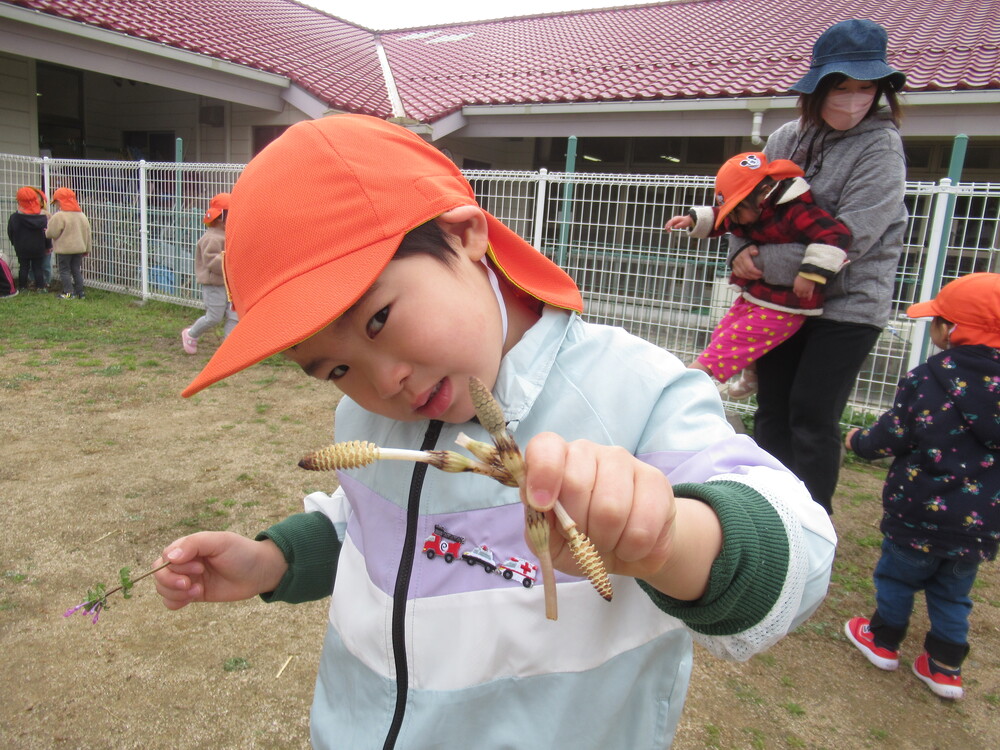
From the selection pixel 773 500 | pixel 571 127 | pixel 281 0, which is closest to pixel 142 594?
pixel 773 500

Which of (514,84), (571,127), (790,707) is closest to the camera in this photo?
(790,707)

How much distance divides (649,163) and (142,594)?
404 inches

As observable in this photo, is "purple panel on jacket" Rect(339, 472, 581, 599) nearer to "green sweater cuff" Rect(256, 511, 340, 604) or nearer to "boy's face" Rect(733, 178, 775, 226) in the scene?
"green sweater cuff" Rect(256, 511, 340, 604)

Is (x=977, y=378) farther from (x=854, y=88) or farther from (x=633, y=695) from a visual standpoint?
(x=633, y=695)

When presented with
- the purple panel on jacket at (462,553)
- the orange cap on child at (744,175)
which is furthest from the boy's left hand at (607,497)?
the orange cap on child at (744,175)

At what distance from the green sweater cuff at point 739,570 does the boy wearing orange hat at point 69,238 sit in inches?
416

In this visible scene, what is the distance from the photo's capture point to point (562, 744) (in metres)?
1.09

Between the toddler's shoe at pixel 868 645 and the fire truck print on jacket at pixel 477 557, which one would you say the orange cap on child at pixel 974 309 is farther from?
the fire truck print on jacket at pixel 477 557

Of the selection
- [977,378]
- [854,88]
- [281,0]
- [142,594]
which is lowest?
[142,594]

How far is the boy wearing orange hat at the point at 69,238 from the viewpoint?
933 cm

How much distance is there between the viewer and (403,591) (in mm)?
1134

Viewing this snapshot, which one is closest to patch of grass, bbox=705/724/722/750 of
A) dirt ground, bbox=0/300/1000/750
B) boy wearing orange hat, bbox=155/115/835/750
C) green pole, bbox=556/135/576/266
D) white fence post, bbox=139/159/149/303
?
dirt ground, bbox=0/300/1000/750

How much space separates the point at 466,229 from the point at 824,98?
2.23 metres

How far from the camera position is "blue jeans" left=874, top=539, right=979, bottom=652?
2.51m
